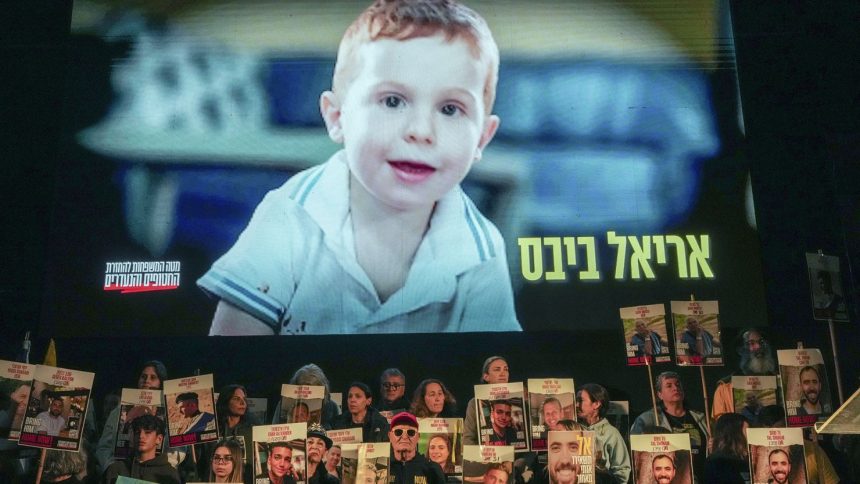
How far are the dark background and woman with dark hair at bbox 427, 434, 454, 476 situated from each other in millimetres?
965

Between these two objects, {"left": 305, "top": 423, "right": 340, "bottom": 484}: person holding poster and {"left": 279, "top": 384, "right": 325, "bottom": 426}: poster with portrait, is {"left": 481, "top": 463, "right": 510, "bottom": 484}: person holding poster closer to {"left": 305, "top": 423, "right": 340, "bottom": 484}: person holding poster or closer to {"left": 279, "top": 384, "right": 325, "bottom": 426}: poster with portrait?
{"left": 305, "top": 423, "right": 340, "bottom": 484}: person holding poster

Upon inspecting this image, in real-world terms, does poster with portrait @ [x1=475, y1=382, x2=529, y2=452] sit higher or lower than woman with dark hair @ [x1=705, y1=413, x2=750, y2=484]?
higher

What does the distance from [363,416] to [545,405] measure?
993 mm

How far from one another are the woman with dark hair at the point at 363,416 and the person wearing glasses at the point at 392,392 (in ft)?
0.24

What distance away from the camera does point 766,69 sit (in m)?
5.78

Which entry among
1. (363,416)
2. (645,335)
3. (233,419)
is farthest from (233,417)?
(645,335)

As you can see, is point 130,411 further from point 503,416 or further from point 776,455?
point 776,455

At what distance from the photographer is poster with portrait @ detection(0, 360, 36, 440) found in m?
4.00

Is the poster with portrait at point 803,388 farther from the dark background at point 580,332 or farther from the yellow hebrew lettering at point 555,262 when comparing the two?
the yellow hebrew lettering at point 555,262

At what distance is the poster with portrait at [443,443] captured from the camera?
4.37m

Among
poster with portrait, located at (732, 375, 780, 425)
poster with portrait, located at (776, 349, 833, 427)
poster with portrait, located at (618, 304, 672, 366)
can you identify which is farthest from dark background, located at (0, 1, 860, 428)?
poster with portrait, located at (776, 349, 833, 427)

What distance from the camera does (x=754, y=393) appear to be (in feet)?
15.4

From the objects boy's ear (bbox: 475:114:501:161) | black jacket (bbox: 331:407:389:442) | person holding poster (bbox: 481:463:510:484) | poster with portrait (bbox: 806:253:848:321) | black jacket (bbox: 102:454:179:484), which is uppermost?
boy's ear (bbox: 475:114:501:161)

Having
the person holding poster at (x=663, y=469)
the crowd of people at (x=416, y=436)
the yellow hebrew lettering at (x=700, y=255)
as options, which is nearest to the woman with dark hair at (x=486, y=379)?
the crowd of people at (x=416, y=436)
